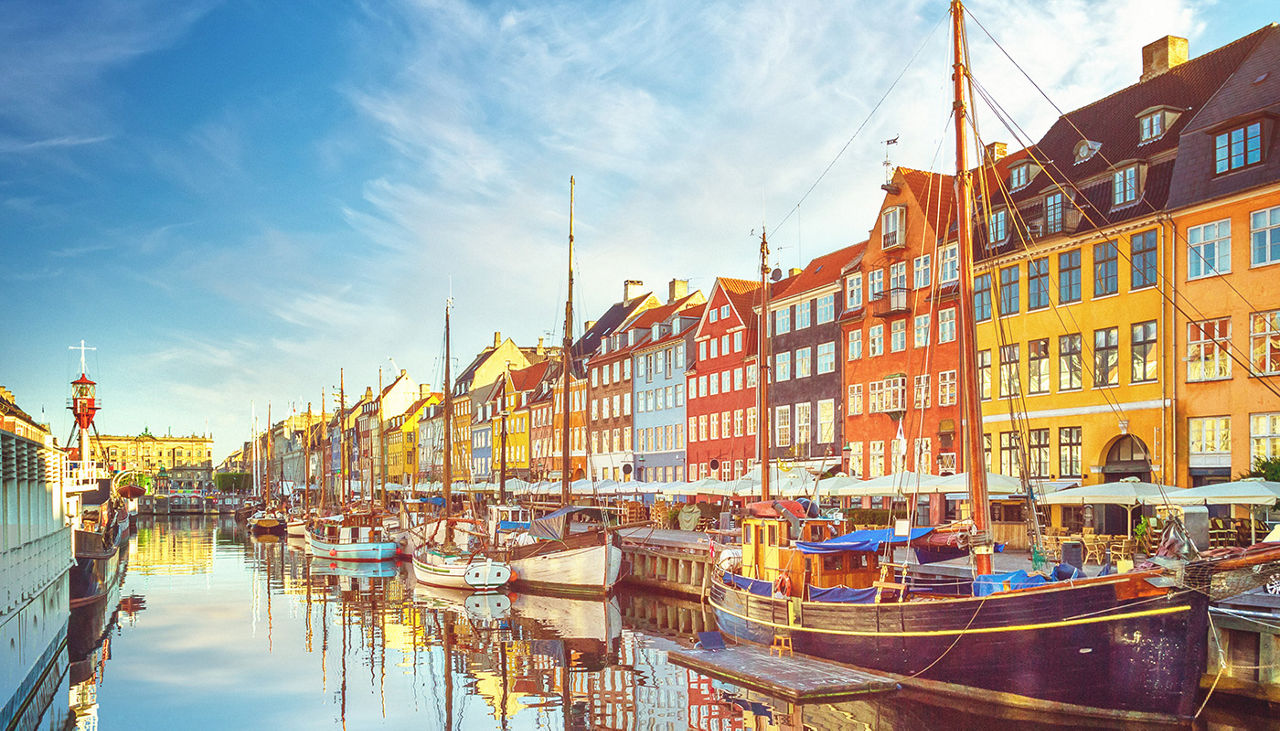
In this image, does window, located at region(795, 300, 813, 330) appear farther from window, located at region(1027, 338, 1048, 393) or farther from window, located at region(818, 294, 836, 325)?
window, located at region(1027, 338, 1048, 393)

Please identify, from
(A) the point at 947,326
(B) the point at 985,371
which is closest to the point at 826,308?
(A) the point at 947,326

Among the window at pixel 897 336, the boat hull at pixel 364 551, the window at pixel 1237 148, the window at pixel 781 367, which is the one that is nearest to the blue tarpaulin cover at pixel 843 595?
the window at pixel 1237 148

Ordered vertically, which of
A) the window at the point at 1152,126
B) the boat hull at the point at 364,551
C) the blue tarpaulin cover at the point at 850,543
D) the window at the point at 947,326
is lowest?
the boat hull at the point at 364,551

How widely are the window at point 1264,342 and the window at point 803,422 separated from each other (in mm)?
25230

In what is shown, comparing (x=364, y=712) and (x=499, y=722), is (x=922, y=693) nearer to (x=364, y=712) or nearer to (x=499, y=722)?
(x=499, y=722)

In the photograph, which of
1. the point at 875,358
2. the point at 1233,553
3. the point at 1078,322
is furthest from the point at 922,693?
the point at 875,358

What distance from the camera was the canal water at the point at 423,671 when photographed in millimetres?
21547

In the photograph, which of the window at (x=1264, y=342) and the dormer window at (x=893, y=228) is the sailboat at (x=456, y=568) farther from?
the window at (x=1264, y=342)

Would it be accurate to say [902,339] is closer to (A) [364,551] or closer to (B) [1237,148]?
(B) [1237,148]

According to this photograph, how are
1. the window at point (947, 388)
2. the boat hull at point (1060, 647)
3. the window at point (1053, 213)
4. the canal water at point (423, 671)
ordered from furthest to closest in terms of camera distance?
the window at point (947, 388) → the window at point (1053, 213) → the canal water at point (423, 671) → the boat hull at point (1060, 647)

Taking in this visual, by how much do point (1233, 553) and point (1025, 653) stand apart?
4.03 m

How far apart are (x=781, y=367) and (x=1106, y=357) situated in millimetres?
22702

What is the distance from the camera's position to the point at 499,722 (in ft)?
71.9

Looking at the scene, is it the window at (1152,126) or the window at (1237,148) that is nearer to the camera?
the window at (1237,148)
